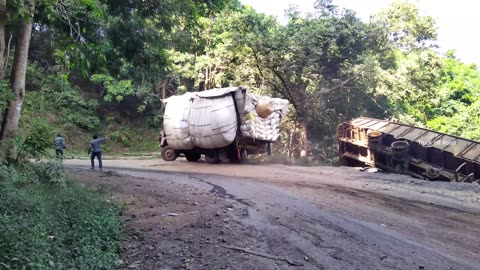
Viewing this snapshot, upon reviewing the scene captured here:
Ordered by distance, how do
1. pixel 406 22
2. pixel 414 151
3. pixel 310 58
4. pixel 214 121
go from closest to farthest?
pixel 414 151
pixel 214 121
pixel 310 58
pixel 406 22

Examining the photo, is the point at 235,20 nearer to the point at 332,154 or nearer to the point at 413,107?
the point at 332,154

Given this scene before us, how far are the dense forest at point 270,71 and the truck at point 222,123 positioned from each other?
181 centimetres

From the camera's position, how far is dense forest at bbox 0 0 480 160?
13.5 metres

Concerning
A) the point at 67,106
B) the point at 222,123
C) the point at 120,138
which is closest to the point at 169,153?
the point at 222,123

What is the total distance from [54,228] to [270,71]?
777 inches

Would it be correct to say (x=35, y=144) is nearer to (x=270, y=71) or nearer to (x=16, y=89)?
(x=16, y=89)

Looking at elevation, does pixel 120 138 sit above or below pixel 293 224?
above

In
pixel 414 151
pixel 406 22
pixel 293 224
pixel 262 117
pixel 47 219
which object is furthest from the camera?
pixel 406 22

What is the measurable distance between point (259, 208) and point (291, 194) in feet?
6.46

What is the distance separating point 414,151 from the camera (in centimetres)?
1609

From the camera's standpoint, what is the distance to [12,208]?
221 inches

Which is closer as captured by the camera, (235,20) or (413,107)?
(235,20)

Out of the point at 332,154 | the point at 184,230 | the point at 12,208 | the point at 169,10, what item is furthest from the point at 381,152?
the point at 12,208

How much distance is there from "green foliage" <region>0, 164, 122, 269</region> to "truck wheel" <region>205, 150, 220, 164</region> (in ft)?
33.0
